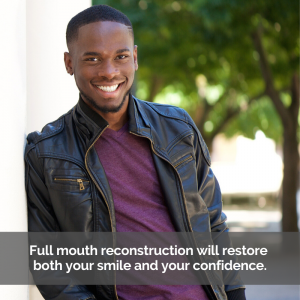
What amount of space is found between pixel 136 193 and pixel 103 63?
2.00 feet

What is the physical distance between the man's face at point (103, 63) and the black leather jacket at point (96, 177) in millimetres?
98

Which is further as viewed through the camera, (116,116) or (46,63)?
(46,63)

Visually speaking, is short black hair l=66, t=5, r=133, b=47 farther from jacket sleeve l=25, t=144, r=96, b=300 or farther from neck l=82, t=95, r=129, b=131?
jacket sleeve l=25, t=144, r=96, b=300

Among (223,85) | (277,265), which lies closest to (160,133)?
(277,265)

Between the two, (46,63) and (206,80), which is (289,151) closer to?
(206,80)

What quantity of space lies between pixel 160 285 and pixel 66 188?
0.60 m

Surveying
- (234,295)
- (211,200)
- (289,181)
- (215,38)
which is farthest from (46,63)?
(289,181)

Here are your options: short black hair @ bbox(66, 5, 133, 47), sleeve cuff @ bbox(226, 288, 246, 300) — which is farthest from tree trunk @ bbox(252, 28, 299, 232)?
short black hair @ bbox(66, 5, 133, 47)

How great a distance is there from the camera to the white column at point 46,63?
3.29m

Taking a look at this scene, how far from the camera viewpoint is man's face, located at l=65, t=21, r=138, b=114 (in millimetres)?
2229

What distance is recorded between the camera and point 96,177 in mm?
2215

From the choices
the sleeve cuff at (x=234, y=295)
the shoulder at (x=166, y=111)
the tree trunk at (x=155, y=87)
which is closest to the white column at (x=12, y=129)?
the shoulder at (x=166, y=111)

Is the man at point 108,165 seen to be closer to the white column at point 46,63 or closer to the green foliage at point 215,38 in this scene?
the white column at point 46,63

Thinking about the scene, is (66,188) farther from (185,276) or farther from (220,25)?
(220,25)
